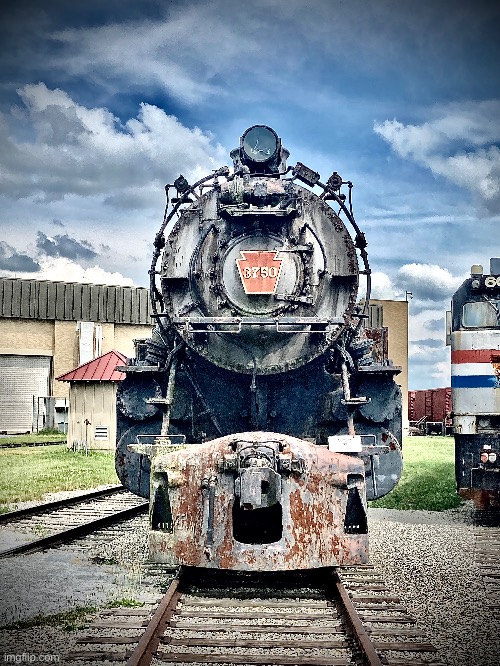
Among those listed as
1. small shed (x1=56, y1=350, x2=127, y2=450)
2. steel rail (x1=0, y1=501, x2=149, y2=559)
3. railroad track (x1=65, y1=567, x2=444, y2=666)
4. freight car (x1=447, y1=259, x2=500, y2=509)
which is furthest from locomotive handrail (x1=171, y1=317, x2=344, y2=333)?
small shed (x1=56, y1=350, x2=127, y2=450)

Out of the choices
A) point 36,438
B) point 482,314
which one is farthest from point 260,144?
point 36,438

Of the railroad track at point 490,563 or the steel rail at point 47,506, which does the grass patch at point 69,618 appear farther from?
the steel rail at point 47,506

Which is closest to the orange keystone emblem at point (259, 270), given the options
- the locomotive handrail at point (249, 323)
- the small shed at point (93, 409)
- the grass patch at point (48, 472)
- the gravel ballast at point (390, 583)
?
the locomotive handrail at point (249, 323)

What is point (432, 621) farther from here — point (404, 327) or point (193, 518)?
point (404, 327)

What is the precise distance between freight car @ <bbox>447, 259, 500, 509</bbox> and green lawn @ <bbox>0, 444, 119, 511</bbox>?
6.52 meters

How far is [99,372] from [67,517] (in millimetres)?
12482

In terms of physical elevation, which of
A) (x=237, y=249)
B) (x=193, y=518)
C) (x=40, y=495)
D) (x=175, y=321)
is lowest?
(x=40, y=495)

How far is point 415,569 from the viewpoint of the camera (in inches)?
270

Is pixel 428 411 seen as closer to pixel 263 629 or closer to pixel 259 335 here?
pixel 259 335

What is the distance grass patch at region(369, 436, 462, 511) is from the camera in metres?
11.4

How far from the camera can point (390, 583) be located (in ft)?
20.6

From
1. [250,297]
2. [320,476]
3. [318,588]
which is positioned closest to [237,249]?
[250,297]

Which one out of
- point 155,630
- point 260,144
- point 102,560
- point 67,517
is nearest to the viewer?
point 155,630

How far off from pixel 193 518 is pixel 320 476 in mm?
1005
